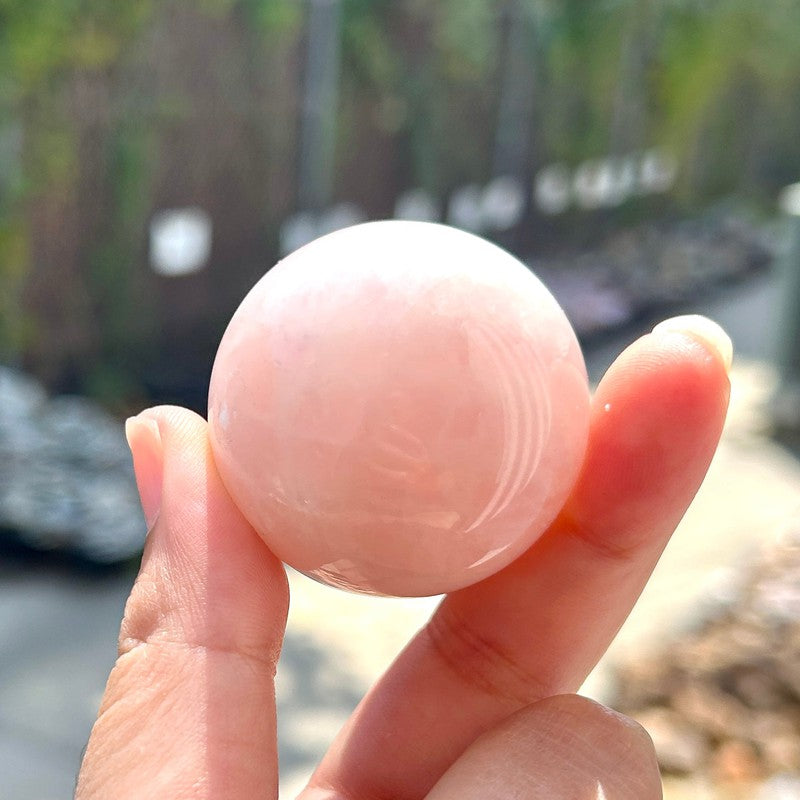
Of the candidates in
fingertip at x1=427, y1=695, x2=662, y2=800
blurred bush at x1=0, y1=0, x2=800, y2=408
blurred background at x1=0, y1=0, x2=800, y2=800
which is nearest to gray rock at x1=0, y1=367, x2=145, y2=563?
blurred background at x1=0, y1=0, x2=800, y2=800

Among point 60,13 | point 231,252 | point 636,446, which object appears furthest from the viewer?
point 231,252

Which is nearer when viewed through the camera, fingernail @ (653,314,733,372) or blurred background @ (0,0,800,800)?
fingernail @ (653,314,733,372)

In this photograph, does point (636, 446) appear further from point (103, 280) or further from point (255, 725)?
point (103, 280)

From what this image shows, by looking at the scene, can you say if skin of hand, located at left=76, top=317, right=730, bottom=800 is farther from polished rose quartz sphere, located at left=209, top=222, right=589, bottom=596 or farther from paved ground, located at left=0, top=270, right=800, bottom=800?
paved ground, located at left=0, top=270, right=800, bottom=800

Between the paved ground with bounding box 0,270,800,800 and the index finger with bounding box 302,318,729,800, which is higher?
the index finger with bounding box 302,318,729,800

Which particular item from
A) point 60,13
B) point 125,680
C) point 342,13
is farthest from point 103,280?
point 125,680

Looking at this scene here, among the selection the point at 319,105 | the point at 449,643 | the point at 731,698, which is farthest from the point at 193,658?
the point at 319,105

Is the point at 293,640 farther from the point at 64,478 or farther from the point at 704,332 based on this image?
the point at 704,332
